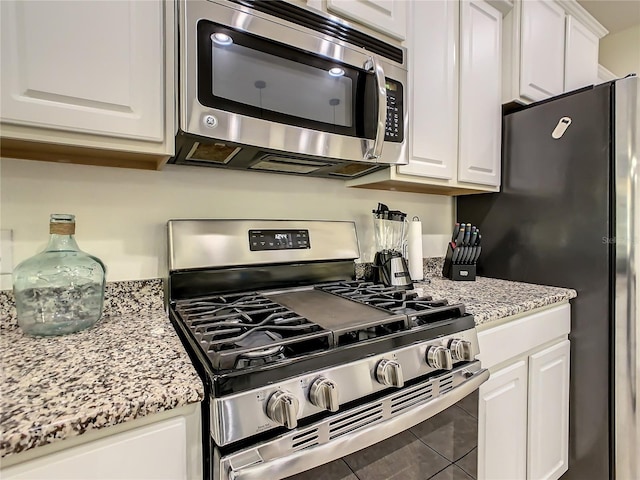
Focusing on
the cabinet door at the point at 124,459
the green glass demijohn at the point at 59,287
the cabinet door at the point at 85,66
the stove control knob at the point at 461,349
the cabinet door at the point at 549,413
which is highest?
the cabinet door at the point at 85,66

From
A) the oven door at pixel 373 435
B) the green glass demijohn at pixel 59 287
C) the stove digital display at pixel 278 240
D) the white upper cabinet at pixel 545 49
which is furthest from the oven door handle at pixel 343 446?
the white upper cabinet at pixel 545 49

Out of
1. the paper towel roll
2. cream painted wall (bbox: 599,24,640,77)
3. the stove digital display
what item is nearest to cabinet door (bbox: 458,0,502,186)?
the paper towel roll

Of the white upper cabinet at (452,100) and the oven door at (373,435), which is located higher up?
the white upper cabinet at (452,100)

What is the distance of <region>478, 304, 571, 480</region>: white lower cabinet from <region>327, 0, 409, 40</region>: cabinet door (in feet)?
3.70

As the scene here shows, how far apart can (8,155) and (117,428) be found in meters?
0.83

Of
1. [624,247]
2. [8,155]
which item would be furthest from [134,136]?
[624,247]

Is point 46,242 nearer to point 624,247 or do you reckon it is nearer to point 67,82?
point 67,82

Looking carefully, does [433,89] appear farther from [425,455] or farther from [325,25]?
[425,455]

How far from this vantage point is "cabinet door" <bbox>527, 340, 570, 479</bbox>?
1.23 meters

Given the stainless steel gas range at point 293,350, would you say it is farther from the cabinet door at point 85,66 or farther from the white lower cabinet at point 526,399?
the cabinet door at point 85,66

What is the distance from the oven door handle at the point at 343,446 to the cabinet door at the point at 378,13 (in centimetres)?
122

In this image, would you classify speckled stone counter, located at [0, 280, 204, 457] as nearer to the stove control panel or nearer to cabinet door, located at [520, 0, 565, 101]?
the stove control panel

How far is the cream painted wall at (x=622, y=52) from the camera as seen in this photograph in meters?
2.34

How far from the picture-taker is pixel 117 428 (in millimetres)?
518
